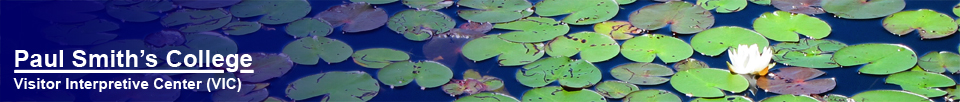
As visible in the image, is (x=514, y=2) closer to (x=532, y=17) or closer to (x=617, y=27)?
(x=532, y=17)

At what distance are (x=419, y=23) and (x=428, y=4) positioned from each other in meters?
0.25

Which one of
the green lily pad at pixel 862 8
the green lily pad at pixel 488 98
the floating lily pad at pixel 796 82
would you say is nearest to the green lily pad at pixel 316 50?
the green lily pad at pixel 488 98

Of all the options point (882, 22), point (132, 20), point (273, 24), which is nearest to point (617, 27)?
point (882, 22)

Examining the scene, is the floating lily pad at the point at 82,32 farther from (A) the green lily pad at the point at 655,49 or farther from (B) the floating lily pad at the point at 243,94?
(A) the green lily pad at the point at 655,49

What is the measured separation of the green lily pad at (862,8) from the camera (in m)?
3.19

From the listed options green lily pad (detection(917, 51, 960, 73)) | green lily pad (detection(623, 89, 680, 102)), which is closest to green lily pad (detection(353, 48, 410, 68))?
green lily pad (detection(623, 89, 680, 102))

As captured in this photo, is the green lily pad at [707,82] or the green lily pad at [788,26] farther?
A: the green lily pad at [788,26]

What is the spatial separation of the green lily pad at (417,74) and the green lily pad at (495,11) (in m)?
0.55

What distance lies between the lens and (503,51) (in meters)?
2.89

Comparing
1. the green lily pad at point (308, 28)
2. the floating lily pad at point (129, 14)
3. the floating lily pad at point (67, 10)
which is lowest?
the floating lily pad at point (67, 10)

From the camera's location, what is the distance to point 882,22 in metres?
3.12

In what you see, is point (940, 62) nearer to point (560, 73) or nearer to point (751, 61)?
point (751, 61)

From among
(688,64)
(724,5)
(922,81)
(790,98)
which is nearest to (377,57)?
(688,64)

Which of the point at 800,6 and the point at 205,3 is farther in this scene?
the point at 205,3
